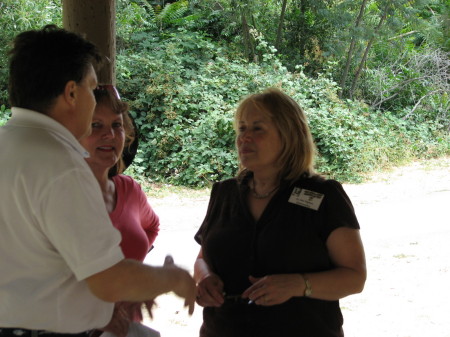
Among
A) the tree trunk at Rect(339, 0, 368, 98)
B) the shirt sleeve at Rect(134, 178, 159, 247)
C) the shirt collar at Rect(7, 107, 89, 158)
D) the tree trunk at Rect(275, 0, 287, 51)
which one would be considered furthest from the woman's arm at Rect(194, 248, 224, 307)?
the tree trunk at Rect(275, 0, 287, 51)

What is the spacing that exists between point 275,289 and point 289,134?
1.95 ft

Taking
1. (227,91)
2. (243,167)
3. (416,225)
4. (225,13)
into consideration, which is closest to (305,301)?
(243,167)

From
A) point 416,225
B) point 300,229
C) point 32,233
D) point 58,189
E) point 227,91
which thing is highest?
point 58,189

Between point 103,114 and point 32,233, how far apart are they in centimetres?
82

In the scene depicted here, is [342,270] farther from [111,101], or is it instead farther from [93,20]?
[93,20]

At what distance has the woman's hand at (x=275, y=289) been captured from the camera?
61.4 inches

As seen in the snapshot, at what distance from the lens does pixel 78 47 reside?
124 centimetres

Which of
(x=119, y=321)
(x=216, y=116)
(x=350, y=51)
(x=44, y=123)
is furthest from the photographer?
(x=350, y=51)

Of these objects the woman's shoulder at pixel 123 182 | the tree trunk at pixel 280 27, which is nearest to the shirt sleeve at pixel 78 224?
the woman's shoulder at pixel 123 182

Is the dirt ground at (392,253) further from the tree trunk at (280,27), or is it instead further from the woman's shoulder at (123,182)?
the tree trunk at (280,27)

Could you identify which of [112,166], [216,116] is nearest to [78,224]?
[112,166]

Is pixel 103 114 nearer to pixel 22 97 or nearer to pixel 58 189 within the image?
pixel 22 97

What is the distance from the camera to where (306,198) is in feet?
5.60

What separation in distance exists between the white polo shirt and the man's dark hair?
0.04 meters
